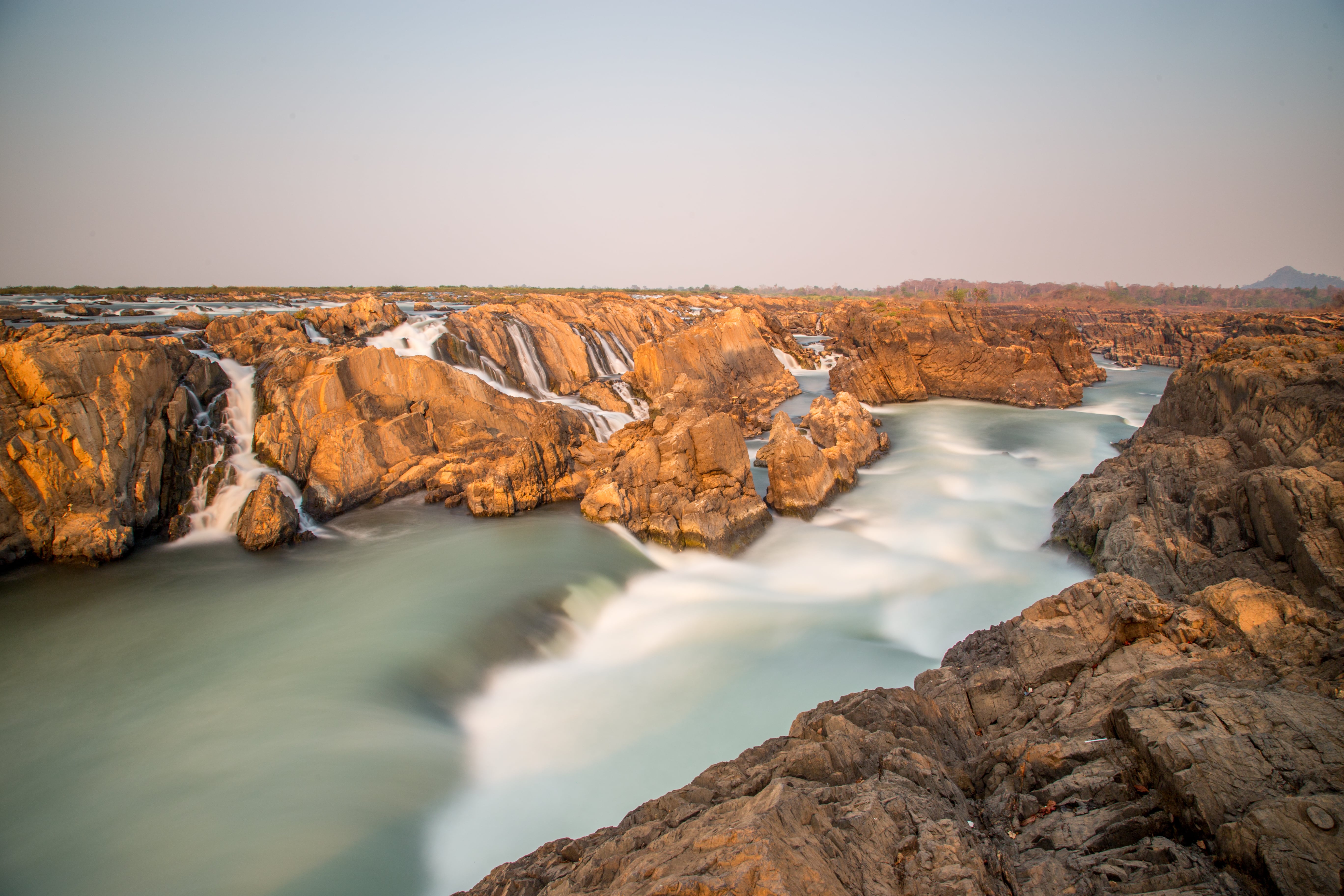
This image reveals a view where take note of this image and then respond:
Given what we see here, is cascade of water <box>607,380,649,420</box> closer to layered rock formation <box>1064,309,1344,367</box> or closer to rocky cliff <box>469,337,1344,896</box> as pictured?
rocky cliff <box>469,337,1344,896</box>

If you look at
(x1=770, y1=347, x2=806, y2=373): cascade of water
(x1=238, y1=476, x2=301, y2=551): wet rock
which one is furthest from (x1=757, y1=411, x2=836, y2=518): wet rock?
(x1=770, y1=347, x2=806, y2=373): cascade of water

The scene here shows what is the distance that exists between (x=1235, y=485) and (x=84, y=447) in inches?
870

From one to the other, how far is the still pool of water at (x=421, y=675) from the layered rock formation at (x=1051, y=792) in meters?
2.88

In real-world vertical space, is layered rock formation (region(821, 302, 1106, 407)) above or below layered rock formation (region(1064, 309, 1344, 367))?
below

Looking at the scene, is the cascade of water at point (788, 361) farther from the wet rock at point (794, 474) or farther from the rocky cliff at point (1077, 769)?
the rocky cliff at point (1077, 769)

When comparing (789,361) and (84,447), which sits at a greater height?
(789,361)

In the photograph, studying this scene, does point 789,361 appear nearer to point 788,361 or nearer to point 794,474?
point 788,361

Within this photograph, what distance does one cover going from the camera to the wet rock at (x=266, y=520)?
46.1 feet

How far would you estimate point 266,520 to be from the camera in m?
14.1

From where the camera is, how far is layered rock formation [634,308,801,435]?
25.2m

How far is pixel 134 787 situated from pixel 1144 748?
10665 millimetres

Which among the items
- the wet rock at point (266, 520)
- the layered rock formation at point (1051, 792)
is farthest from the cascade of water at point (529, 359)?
the layered rock formation at point (1051, 792)

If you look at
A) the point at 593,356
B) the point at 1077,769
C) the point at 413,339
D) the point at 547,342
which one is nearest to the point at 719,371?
the point at 593,356

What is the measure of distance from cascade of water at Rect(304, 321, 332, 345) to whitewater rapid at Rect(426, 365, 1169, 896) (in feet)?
53.1
